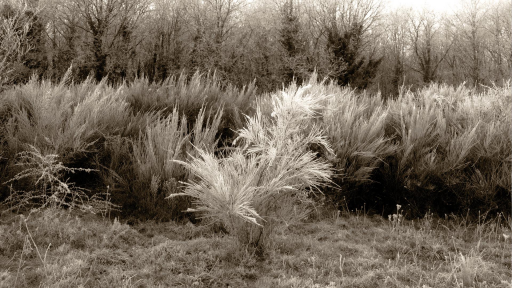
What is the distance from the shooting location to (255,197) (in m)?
3.78

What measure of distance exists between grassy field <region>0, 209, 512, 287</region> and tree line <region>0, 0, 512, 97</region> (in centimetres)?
2097

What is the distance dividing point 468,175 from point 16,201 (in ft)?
17.6

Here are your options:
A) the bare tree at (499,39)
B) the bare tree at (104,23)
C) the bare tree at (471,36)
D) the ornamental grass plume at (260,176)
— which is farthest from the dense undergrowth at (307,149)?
the bare tree at (471,36)

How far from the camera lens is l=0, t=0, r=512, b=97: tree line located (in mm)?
28938

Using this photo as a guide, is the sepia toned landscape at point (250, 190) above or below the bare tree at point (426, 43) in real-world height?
below

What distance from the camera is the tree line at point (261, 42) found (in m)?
28.9

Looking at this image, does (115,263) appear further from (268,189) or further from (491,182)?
(491,182)

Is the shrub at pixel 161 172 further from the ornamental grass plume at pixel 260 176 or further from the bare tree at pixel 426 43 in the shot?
the bare tree at pixel 426 43

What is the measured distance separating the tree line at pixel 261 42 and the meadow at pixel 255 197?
19501mm

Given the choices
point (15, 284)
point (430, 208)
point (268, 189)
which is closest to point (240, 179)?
point (268, 189)

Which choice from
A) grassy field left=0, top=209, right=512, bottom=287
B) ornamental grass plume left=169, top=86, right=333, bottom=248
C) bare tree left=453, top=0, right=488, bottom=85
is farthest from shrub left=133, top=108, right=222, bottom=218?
bare tree left=453, top=0, right=488, bottom=85

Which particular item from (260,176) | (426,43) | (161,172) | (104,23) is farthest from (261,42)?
(260,176)

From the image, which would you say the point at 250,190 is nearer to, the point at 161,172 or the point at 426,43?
the point at 161,172

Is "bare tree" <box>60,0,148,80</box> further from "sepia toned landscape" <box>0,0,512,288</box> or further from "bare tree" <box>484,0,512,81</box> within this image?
"bare tree" <box>484,0,512,81</box>
